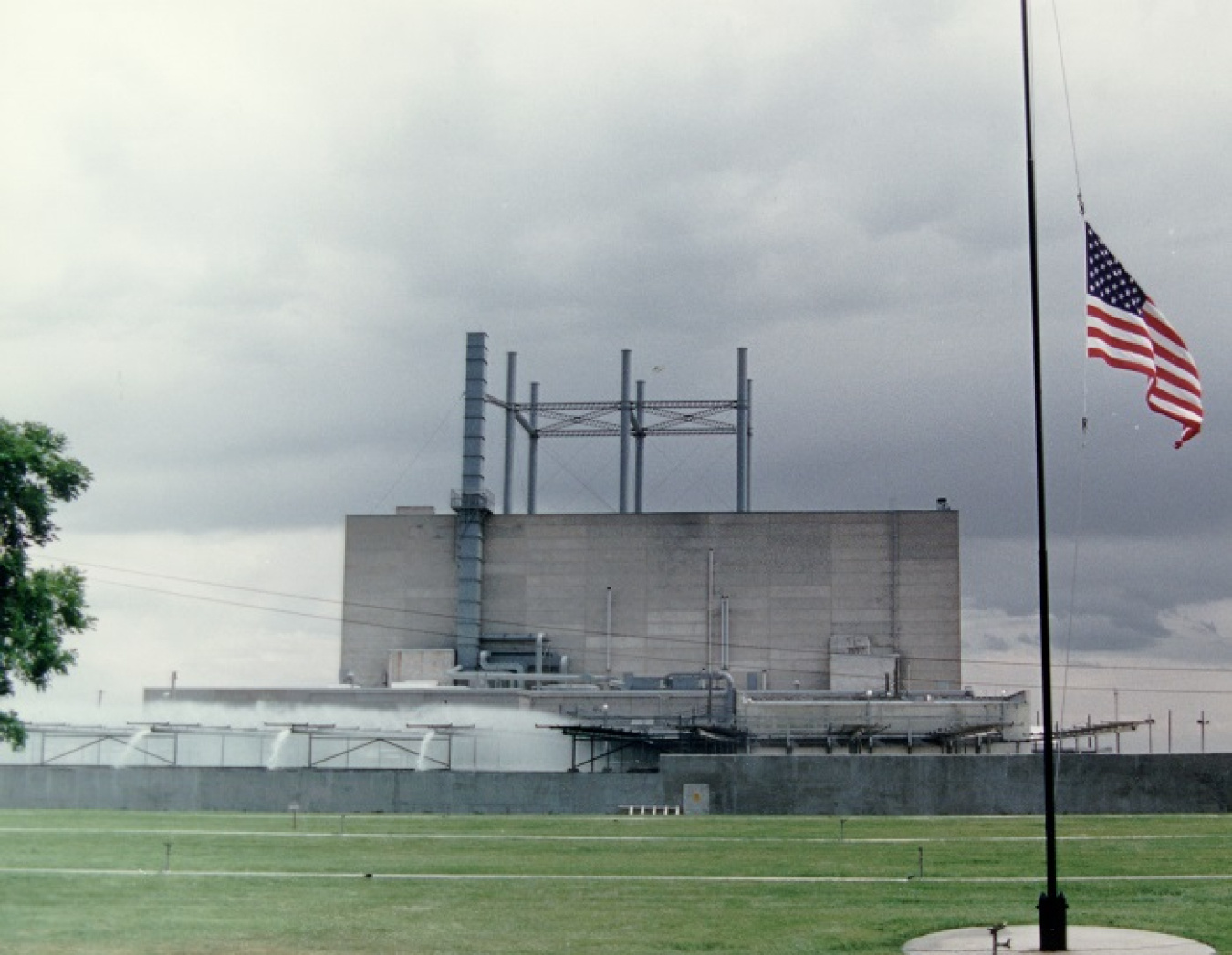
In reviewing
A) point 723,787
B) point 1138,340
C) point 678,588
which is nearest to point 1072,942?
point 1138,340

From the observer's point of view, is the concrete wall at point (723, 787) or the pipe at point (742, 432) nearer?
the concrete wall at point (723, 787)

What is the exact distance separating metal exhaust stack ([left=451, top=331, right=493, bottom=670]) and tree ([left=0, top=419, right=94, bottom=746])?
5502cm

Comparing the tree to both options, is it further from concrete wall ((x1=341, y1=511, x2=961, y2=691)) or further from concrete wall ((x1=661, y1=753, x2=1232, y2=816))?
concrete wall ((x1=341, y1=511, x2=961, y2=691))

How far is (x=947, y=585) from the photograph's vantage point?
89.8 metres

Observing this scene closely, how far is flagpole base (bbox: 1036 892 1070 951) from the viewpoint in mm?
18781

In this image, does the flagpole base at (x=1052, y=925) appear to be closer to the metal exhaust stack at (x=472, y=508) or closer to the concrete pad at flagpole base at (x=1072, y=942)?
the concrete pad at flagpole base at (x=1072, y=942)

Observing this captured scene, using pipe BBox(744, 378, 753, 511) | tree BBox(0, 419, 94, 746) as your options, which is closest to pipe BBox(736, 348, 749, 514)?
pipe BBox(744, 378, 753, 511)

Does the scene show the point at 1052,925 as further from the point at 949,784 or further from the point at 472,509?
the point at 472,509

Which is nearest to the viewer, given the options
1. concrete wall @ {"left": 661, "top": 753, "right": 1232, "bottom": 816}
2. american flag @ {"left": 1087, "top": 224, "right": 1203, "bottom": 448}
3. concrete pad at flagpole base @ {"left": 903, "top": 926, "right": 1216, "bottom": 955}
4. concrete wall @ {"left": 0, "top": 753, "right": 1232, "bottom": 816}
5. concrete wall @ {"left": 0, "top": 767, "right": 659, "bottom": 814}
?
concrete pad at flagpole base @ {"left": 903, "top": 926, "right": 1216, "bottom": 955}

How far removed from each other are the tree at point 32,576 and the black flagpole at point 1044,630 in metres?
24.9

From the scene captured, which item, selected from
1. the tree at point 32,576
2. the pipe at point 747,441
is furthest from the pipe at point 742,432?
the tree at point 32,576

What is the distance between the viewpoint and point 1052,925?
1883 cm

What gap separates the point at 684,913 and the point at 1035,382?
9.61 metres

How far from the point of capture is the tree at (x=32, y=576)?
3659 centimetres
